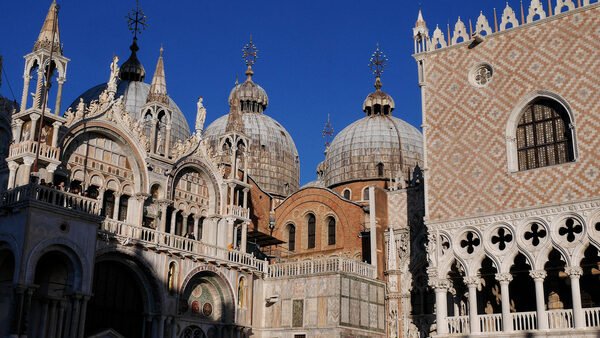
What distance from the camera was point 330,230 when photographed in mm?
34219

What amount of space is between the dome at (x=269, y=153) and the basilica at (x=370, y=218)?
14.4m

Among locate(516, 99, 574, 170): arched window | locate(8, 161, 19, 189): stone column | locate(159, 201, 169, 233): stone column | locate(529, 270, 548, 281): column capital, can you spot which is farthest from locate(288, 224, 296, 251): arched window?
locate(8, 161, 19, 189): stone column

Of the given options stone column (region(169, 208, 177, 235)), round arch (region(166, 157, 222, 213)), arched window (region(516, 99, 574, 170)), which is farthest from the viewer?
round arch (region(166, 157, 222, 213))

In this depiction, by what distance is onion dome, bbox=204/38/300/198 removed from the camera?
45406mm

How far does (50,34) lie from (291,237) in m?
16.6

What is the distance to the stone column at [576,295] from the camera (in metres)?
21.4

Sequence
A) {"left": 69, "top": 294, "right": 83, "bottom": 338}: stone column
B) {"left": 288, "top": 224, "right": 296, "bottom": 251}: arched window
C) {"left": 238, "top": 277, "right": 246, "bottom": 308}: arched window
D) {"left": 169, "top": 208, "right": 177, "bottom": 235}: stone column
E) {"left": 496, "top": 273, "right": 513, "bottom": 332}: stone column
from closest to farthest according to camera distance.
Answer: {"left": 69, "top": 294, "right": 83, "bottom": 338}: stone column < {"left": 496, "top": 273, "right": 513, "bottom": 332}: stone column < {"left": 169, "top": 208, "right": 177, "bottom": 235}: stone column < {"left": 238, "top": 277, "right": 246, "bottom": 308}: arched window < {"left": 288, "top": 224, "right": 296, "bottom": 251}: arched window

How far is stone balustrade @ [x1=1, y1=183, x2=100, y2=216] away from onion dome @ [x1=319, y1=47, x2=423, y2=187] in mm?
23128

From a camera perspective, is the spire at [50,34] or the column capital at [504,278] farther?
the column capital at [504,278]

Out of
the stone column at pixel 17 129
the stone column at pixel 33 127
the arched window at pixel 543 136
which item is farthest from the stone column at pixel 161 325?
the arched window at pixel 543 136

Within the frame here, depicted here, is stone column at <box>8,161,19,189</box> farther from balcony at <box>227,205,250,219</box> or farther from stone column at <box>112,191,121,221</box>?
balcony at <box>227,205,250,219</box>

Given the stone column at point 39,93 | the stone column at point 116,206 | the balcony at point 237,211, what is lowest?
the stone column at point 116,206

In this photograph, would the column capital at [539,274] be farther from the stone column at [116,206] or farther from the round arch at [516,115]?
the stone column at [116,206]

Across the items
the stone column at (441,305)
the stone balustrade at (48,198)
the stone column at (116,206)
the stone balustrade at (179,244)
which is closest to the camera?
the stone balustrade at (48,198)
